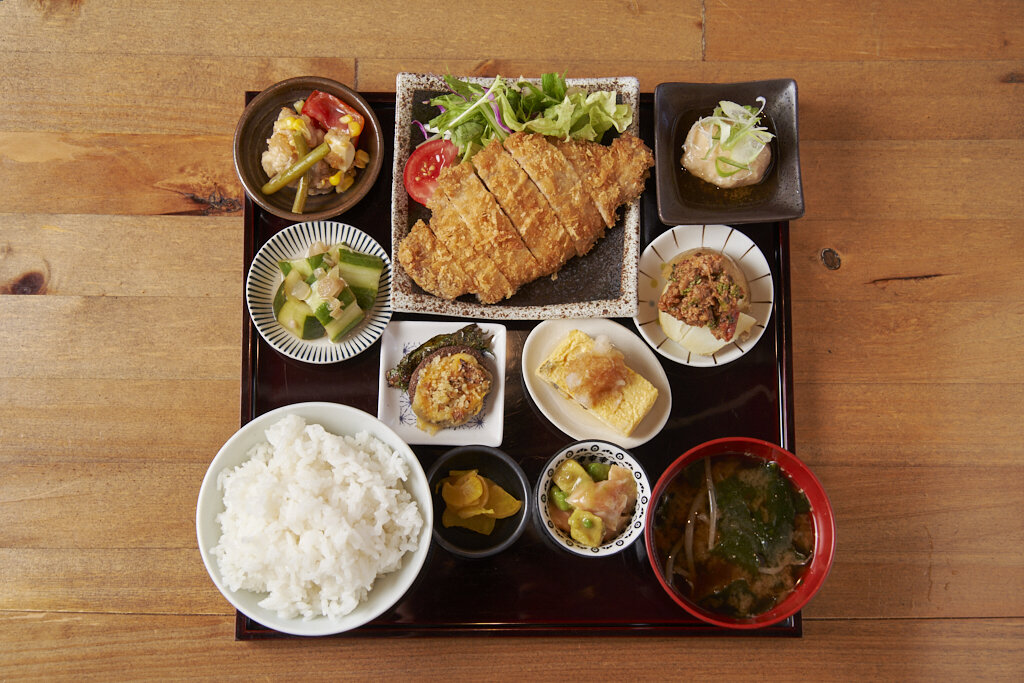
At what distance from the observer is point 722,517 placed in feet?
7.89

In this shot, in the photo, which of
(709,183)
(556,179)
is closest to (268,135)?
(556,179)

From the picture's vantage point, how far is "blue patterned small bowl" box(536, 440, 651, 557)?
243 centimetres

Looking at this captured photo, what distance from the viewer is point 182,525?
273cm

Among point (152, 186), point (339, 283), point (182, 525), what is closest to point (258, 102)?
point (152, 186)

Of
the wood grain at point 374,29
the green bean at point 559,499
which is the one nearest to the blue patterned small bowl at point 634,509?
the green bean at point 559,499

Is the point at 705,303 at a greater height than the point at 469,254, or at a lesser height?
lesser

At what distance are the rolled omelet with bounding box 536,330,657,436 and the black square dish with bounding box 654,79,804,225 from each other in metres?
0.61

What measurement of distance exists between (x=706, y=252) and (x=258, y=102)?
1.97 meters

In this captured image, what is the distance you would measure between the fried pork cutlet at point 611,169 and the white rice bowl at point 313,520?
1.29 metres

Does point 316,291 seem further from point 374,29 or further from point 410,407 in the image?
point 374,29

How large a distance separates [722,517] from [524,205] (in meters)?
1.45

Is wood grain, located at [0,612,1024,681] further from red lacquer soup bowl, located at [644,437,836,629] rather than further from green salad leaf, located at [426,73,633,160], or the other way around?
green salad leaf, located at [426,73,633,160]

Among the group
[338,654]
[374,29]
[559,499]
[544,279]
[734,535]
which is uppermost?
[374,29]

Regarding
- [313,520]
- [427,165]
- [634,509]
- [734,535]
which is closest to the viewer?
[313,520]
